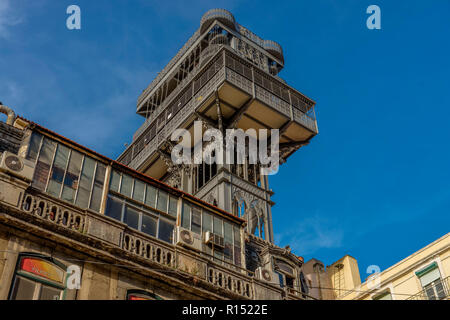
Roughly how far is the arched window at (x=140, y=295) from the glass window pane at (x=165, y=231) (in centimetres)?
347

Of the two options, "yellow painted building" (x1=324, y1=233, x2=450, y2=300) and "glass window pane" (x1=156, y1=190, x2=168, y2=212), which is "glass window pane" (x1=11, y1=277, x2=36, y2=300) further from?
"yellow painted building" (x1=324, y1=233, x2=450, y2=300)

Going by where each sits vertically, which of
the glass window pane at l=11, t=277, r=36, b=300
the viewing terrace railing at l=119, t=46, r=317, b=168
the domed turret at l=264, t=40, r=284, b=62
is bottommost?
the glass window pane at l=11, t=277, r=36, b=300

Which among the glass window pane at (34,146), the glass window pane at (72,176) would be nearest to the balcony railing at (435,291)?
the glass window pane at (72,176)

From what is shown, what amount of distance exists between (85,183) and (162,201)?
11.6 feet

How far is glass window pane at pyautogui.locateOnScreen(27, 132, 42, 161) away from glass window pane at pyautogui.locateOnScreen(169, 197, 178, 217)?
5892 mm

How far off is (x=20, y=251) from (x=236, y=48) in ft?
115

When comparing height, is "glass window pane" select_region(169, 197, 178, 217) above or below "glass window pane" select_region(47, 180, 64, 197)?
above

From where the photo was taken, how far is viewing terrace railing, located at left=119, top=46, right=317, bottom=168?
148ft

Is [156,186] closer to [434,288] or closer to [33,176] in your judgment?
[33,176]

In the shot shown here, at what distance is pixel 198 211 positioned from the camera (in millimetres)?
26422

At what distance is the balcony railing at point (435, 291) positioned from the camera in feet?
100.0

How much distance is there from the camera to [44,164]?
73.2 feet

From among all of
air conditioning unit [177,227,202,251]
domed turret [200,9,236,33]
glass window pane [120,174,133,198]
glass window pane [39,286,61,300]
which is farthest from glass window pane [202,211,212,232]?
domed turret [200,9,236,33]
